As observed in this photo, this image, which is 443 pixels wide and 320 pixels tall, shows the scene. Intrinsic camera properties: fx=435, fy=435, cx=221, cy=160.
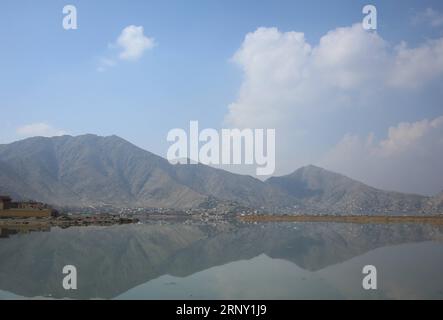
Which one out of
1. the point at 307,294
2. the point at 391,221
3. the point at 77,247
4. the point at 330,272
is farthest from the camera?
the point at 391,221

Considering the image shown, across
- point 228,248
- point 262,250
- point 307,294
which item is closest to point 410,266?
point 307,294

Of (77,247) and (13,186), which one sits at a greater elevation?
(13,186)

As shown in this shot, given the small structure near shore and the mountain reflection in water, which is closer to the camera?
the mountain reflection in water

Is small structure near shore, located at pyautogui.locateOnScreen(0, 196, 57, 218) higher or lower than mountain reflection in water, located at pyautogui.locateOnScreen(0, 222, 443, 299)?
higher

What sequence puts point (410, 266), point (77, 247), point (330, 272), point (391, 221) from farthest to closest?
1. point (391, 221)
2. point (77, 247)
3. point (410, 266)
4. point (330, 272)
